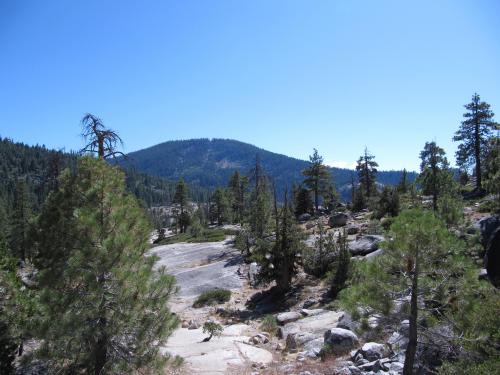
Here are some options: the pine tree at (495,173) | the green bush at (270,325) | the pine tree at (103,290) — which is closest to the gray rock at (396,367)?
the pine tree at (103,290)

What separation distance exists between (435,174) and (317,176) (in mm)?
30588

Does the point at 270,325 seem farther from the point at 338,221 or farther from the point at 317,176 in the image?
the point at 317,176

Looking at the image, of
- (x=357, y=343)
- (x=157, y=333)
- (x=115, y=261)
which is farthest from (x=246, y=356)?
(x=115, y=261)

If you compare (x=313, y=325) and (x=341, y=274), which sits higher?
(x=341, y=274)

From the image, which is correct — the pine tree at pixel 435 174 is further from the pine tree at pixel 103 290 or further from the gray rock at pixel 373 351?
the pine tree at pixel 103 290

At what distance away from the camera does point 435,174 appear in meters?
27.5

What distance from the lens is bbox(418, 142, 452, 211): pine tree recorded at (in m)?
26.8

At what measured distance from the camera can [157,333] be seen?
33.5 ft

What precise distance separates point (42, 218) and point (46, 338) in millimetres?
3921

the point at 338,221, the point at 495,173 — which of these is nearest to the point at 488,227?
the point at 495,173

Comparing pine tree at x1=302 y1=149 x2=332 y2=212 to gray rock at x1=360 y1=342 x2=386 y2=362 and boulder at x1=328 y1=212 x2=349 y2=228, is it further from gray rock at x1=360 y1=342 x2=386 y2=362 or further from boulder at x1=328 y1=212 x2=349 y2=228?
gray rock at x1=360 y1=342 x2=386 y2=362

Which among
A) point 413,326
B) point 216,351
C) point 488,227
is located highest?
point 488,227

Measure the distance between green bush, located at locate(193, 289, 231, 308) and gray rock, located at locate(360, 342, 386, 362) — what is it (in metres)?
16.4

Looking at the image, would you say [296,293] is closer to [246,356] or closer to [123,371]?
[246,356]
